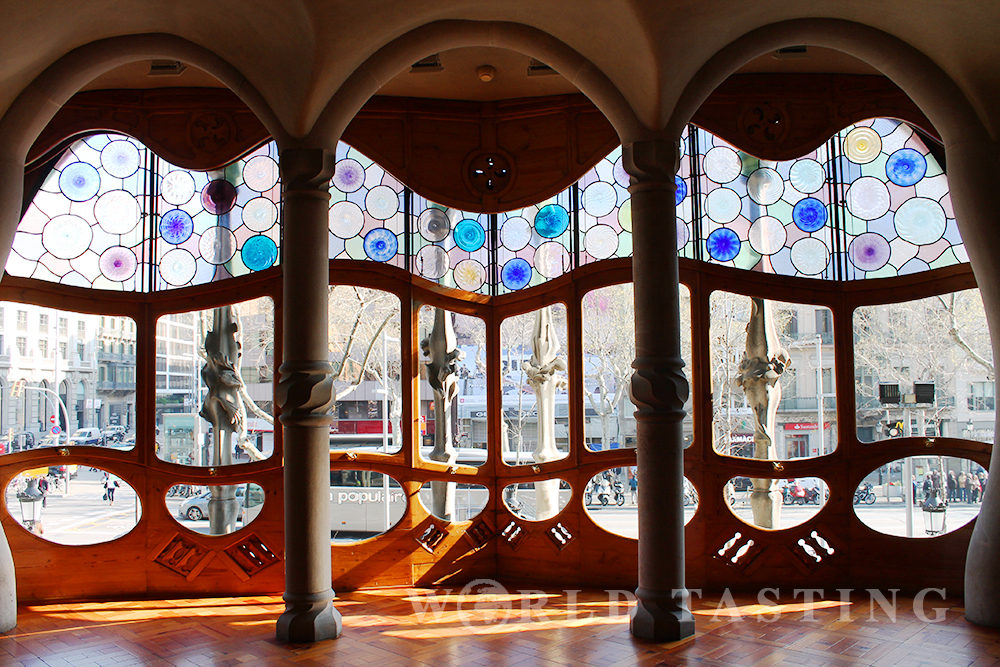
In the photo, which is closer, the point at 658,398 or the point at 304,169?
the point at 658,398

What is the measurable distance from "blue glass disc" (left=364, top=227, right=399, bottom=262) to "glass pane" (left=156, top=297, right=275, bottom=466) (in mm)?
858

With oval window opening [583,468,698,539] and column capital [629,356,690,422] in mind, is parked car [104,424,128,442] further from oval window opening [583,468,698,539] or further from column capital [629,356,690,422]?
column capital [629,356,690,422]

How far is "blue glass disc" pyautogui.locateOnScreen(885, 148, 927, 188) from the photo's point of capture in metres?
5.56

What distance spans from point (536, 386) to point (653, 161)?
85.1 inches

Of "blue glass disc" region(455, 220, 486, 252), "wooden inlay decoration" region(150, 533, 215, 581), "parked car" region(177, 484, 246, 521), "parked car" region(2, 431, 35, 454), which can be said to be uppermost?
"blue glass disc" region(455, 220, 486, 252)

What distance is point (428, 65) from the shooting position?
17.6ft

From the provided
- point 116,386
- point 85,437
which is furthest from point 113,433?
point 116,386

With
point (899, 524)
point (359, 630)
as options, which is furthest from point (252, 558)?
point (899, 524)

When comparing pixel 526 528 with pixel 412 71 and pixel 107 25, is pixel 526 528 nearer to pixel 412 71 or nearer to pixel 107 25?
pixel 412 71

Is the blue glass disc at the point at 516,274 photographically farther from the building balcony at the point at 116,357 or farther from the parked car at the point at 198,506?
the building balcony at the point at 116,357

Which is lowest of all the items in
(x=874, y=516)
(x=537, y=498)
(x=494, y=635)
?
(x=494, y=635)

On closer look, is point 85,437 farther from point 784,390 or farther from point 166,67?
point 784,390

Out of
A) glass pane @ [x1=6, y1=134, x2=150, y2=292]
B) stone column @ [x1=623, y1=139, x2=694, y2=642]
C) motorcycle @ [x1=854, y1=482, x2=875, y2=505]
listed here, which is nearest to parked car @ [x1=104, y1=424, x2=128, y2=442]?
glass pane @ [x1=6, y1=134, x2=150, y2=292]

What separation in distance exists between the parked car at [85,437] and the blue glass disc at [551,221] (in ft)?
12.0
